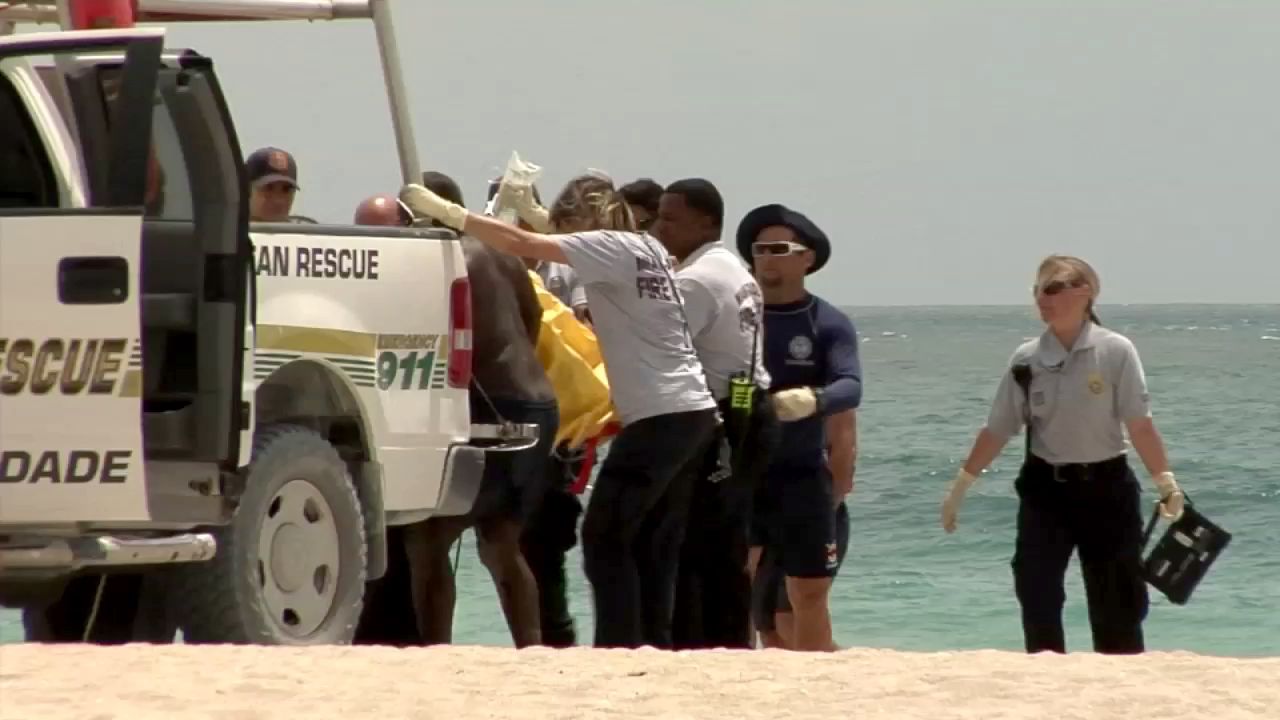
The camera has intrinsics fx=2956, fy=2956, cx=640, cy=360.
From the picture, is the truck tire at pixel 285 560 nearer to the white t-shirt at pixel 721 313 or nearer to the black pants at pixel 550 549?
the white t-shirt at pixel 721 313

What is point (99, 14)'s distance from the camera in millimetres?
7922

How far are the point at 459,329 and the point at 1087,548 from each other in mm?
2281

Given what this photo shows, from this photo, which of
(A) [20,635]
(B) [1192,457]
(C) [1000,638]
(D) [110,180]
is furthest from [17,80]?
(B) [1192,457]

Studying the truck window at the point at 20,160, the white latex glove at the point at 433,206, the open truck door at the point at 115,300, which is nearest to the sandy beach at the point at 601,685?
the open truck door at the point at 115,300

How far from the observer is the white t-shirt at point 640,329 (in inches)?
337

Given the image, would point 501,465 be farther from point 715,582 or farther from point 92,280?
point 92,280

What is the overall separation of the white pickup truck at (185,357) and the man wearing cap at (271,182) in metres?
0.79

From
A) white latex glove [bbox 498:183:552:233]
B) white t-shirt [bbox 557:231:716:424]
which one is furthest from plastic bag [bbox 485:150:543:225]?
white t-shirt [bbox 557:231:716:424]

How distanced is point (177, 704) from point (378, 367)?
2127 mm

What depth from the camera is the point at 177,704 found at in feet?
21.6

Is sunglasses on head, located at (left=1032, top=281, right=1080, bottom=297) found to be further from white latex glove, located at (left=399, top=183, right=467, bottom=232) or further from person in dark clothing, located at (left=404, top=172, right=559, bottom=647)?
white latex glove, located at (left=399, top=183, right=467, bottom=232)

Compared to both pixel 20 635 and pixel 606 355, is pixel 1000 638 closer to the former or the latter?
pixel 20 635

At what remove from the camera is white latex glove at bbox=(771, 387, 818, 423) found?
31.0 feet

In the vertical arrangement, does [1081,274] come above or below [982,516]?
above
